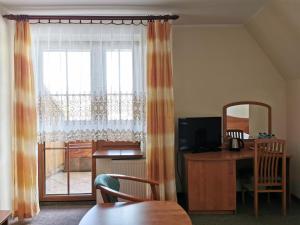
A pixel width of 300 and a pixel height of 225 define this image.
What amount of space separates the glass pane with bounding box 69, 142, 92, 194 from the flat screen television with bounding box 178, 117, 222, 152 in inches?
54.3

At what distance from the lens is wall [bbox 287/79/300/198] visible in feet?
15.0

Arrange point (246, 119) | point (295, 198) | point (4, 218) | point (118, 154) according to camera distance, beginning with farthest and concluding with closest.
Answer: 1. point (246, 119)
2. point (295, 198)
3. point (118, 154)
4. point (4, 218)

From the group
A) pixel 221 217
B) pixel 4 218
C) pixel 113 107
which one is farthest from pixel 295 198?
pixel 4 218

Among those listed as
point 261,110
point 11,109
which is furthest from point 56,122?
point 261,110

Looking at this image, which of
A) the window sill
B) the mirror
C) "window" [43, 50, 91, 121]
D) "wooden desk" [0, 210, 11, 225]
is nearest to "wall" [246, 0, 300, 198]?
the mirror

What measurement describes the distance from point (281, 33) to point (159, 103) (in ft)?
6.15

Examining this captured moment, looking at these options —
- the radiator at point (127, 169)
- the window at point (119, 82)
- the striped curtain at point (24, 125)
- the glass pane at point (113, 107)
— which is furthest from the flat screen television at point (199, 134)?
the striped curtain at point (24, 125)

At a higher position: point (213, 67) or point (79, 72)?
point (213, 67)

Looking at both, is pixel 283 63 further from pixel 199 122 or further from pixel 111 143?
pixel 111 143

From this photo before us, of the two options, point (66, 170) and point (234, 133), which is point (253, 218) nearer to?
point (234, 133)

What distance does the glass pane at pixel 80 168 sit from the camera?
457 centimetres

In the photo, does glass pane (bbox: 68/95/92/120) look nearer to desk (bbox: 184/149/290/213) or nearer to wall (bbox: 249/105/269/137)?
desk (bbox: 184/149/290/213)

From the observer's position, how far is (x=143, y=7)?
3.93m

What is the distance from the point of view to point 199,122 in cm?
452
